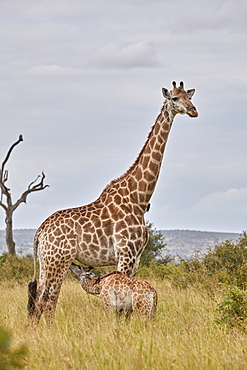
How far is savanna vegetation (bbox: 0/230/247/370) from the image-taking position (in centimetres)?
600

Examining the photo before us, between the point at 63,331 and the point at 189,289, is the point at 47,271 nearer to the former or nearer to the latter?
the point at 63,331

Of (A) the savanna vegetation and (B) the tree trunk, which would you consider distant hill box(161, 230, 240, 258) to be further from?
(A) the savanna vegetation

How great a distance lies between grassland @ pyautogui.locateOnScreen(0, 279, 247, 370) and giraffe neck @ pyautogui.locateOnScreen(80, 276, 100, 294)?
0.38 metres

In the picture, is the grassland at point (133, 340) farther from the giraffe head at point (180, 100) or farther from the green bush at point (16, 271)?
the green bush at point (16, 271)

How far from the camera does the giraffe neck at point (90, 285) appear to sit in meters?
9.18

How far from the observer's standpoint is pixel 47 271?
9664mm

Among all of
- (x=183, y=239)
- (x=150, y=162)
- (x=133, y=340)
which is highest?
(x=183, y=239)

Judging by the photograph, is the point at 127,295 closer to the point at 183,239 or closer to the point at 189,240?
the point at 189,240

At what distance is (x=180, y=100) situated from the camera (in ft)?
33.5

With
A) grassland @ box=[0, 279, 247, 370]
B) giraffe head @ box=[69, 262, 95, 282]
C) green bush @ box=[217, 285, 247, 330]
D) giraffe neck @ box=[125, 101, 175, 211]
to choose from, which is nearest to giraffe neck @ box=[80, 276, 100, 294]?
giraffe head @ box=[69, 262, 95, 282]

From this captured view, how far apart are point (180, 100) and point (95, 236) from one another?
2.57 meters

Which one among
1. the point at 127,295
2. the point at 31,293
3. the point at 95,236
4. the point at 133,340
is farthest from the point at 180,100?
the point at 133,340

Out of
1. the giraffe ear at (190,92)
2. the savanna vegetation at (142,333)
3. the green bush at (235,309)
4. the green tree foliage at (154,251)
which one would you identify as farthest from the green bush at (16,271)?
the green bush at (235,309)

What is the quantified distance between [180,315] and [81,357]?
11.5 ft
